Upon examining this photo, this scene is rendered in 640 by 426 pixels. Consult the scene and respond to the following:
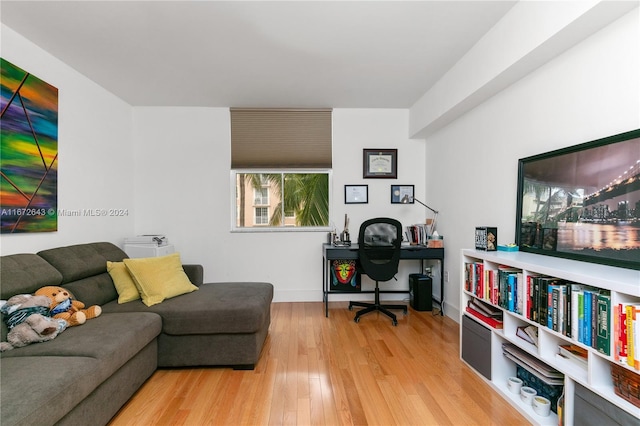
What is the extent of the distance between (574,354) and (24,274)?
3.37m

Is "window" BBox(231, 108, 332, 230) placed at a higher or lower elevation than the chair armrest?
higher

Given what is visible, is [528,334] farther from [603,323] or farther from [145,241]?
[145,241]

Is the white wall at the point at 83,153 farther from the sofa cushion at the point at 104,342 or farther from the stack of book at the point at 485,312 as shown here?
the stack of book at the point at 485,312

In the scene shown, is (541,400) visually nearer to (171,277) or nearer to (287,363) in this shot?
(287,363)

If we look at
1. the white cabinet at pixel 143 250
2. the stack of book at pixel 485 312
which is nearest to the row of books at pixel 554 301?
the stack of book at pixel 485 312

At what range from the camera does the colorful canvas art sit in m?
3.92

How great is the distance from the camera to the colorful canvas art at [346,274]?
154 inches

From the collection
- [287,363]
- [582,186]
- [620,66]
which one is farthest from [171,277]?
[620,66]

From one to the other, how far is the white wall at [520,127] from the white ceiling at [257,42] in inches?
23.0

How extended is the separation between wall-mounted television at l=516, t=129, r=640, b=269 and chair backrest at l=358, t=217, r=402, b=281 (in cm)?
124

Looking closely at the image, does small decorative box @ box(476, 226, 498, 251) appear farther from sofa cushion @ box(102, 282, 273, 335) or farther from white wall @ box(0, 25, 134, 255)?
white wall @ box(0, 25, 134, 255)

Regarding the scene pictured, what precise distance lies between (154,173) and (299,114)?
2.07 m

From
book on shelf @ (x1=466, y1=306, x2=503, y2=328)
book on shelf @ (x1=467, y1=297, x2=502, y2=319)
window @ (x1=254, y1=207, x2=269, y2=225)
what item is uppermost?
window @ (x1=254, y1=207, x2=269, y2=225)

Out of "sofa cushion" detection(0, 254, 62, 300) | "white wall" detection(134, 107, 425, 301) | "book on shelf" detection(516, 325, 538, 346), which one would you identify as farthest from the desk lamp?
"sofa cushion" detection(0, 254, 62, 300)
